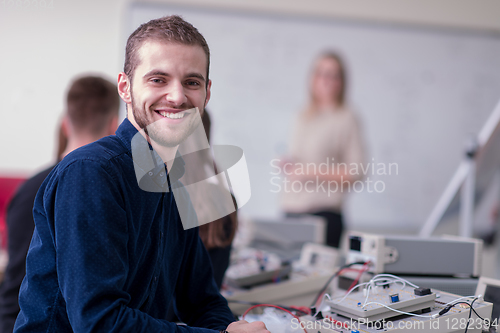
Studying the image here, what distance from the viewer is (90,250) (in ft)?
2.16

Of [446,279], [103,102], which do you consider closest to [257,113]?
[103,102]

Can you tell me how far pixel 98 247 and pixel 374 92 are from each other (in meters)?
3.09

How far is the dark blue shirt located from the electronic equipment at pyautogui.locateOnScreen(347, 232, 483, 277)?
58cm

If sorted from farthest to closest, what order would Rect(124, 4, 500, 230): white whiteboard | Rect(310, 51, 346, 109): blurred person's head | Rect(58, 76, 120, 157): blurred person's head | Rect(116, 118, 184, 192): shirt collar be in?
Rect(124, 4, 500, 230): white whiteboard < Rect(310, 51, 346, 109): blurred person's head < Rect(58, 76, 120, 157): blurred person's head < Rect(116, 118, 184, 192): shirt collar

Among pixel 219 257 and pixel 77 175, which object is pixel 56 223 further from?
pixel 219 257

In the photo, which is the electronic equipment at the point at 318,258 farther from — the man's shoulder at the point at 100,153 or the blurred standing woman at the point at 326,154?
the man's shoulder at the point at 100,153

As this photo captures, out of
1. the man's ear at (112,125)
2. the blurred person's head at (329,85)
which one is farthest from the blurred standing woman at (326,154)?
the man's ear at (112,125)

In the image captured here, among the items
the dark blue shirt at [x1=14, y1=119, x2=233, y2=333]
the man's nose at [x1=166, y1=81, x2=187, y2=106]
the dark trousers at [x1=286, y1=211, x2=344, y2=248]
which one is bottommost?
the dark trousers at [x1=286, y1=211, x2=344, y2=248]

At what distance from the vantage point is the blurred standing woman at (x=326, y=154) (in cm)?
277

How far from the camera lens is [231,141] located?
3.29 metres

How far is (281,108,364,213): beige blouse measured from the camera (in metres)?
2.78

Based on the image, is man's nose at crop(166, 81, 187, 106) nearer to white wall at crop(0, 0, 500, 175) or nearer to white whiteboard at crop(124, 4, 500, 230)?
white whiteboard at crop(124, 4, 500, 230)

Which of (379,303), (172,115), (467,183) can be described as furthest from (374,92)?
(172,115)

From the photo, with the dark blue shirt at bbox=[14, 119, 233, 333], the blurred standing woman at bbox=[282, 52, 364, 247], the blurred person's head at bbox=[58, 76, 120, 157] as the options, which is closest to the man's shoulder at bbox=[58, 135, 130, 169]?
the dark blue shirt at bbox=[14, 119, 233, 333]
